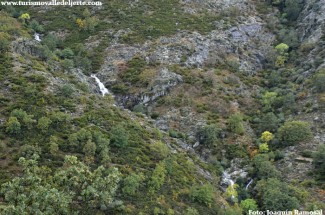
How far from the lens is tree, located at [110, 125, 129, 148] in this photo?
52594 millimetres

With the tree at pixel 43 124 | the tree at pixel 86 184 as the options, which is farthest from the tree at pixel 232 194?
the tree at pixel 43 124

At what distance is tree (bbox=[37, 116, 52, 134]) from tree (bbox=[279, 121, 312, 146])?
122ft

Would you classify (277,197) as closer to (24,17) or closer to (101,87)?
(101,87)

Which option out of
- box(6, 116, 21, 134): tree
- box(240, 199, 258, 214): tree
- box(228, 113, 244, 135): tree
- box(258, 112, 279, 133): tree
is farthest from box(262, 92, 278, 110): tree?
box(6, 116, 21, 134): tree

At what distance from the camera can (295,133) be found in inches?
2517

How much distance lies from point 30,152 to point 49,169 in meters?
4.11

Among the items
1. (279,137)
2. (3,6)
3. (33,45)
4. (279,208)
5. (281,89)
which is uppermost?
(3,6)

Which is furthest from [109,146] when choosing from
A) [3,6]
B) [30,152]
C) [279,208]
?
[3,6]

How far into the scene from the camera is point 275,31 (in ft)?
345

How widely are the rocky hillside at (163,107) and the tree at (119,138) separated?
0.14 meters

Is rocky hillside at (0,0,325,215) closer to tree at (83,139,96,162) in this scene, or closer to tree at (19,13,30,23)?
tree at (83,139,96,162)

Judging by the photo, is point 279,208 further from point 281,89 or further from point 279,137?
point 281,89

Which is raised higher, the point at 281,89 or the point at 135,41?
the point at 135,41

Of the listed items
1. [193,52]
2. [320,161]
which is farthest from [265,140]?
[193,52]
